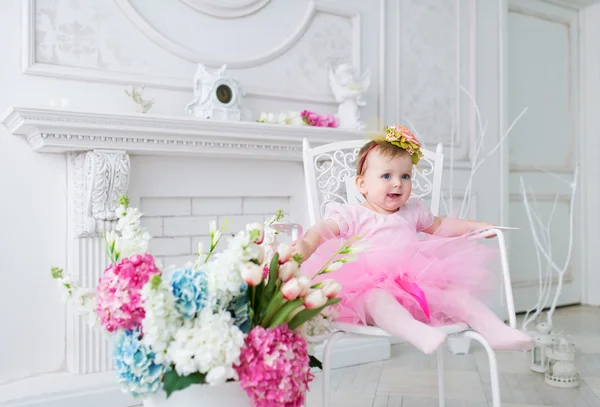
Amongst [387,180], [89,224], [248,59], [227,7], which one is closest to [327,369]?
[387,180]

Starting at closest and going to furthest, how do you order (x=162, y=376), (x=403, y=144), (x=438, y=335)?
(x=162, y=376) → (x=438, y=335) → (x=403, y=144)

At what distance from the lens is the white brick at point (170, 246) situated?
8.05 ft

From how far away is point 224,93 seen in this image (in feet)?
8.28

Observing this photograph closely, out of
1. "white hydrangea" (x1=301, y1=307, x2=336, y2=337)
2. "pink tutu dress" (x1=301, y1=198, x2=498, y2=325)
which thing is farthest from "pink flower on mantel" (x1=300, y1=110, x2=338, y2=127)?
"white hydrangea" (x1=301, y1=307, x2=336, y2=337)

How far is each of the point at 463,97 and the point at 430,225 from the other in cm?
196

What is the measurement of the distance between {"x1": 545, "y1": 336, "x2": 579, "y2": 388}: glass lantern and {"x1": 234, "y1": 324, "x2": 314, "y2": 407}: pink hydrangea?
5.87 feet

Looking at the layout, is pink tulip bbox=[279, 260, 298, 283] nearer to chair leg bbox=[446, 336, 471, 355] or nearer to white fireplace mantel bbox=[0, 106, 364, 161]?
white fireplace mantel bbox=[0, 106, 364, 161]

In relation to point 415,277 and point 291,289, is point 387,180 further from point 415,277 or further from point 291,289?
point 291,289

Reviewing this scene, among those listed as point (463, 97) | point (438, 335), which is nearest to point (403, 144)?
point (438, 335)

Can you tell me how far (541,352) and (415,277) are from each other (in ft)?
4.61

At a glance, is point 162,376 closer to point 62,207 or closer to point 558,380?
point 62,207

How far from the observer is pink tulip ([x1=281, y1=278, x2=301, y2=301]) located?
1.12 metres

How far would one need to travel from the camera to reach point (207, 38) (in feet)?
8.65

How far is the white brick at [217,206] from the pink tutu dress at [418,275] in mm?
1032
